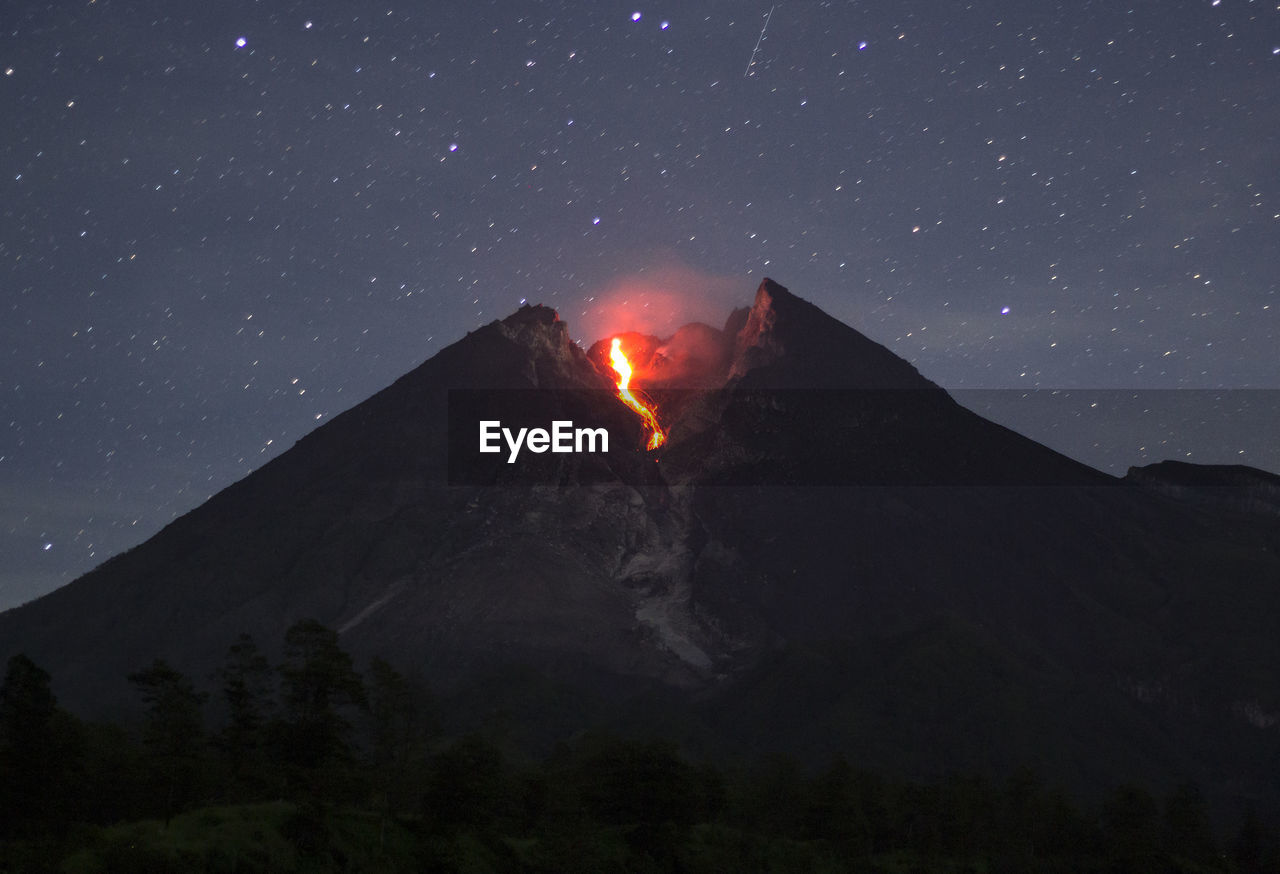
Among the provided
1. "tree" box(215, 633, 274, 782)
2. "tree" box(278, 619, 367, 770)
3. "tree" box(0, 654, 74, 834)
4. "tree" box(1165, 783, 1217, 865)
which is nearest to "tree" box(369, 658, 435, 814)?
"tree" box(215, 633, 274, 782)

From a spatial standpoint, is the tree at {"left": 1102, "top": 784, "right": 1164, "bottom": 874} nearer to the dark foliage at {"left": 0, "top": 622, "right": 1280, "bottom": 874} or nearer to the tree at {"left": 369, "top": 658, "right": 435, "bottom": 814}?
the dark foliage at {"left": 0, "top": 622, "right": 1280, "bottom": 874}

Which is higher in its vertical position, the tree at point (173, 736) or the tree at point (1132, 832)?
the tree at point (173, 736)

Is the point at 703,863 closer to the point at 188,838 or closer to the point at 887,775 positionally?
the point at 188,838

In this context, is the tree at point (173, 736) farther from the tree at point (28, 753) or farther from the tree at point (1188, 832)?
the tree at point (1188, 832)

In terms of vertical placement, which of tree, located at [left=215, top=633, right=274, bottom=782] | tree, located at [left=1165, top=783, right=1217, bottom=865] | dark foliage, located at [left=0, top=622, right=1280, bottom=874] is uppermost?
tree, located at [left=215, top=633, right=274, bottom=782]

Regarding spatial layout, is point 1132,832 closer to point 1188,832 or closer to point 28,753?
point 1188,832

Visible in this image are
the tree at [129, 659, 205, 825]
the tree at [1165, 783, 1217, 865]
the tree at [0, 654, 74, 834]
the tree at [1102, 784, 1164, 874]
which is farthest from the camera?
the tree at [1165, 783, 1217, 865]

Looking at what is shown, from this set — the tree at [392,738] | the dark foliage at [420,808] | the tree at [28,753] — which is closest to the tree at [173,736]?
Answer: the dark foliage at [420,808]

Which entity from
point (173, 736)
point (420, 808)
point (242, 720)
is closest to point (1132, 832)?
point (420, 808)

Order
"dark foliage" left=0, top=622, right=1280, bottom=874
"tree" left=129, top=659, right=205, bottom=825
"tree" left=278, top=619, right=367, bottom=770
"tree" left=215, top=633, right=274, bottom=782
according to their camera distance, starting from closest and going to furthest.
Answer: "dark foliage" left=0, top=622, right=1280, bottom=874
"tree" left=278, top=619, right=367, bottom=770
"tree" left=129, top=659, right=205, bottom=825
"tree" left=215, top=633, right=274, bottom=782
